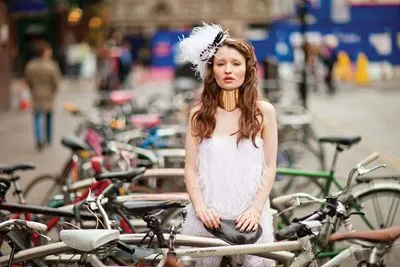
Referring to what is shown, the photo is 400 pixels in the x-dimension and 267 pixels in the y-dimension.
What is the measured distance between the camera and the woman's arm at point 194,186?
4320 mm

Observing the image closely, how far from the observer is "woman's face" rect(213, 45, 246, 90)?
443 centimetres

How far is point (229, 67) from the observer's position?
4430mm

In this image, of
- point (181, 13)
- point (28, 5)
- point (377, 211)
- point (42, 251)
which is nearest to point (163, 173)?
point (377, 211)

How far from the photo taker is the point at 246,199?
4422 mm

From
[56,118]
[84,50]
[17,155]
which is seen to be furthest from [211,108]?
[84,50]

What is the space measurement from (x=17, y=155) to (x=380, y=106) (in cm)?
1081

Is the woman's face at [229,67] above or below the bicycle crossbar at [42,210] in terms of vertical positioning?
above

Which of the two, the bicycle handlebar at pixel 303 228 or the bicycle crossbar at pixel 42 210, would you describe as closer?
the bicycle handlebar at pixel 303 228

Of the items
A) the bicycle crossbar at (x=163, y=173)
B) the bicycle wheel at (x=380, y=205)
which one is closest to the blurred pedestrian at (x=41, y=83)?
the bicycle crossbar at (x=163, y=173)

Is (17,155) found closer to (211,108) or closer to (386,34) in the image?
(211,108)

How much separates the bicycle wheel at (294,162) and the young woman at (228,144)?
11.3 ft

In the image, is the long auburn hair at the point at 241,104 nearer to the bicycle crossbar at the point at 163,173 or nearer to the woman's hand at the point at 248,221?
the woman's hand at the point at 248,221

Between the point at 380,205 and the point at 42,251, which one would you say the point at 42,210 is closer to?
the point at 42,251

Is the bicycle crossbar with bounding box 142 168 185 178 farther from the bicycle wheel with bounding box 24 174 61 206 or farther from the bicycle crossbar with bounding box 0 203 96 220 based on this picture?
the bicycle wheel with bounding box 24 174 61 206
